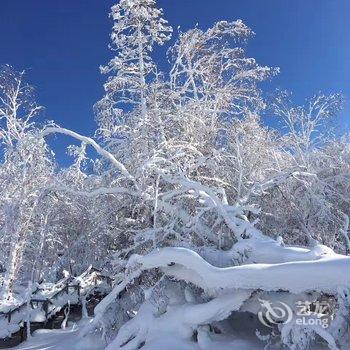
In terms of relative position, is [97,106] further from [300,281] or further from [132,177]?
[300,281]

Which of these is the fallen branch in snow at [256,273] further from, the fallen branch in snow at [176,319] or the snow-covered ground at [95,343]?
the snow-covered ground at [95,343]

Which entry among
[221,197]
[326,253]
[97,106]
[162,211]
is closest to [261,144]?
[221,197]

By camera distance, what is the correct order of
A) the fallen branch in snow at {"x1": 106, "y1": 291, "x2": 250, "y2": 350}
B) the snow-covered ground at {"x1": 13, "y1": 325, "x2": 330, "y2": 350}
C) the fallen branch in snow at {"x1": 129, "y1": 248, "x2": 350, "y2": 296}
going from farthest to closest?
the fallen branch in snow at {"x1": 106, "y1": 291, "x2": 250, "y2": 350}, the snow-covered ground at {"x1": 13, "y1": 325, "x2": 330, "y2": 350}, the fallen branch in snow at {"x1": 129, "y1": 248, "x2": 350, "y2": 296}

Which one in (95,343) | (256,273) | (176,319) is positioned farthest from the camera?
(95,343)

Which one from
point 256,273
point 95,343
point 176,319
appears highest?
point 256,273

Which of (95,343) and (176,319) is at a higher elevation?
(176,319)

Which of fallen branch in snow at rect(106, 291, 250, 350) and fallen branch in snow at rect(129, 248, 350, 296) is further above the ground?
fallen branch in snow at rect(129, 248, 350, 296)

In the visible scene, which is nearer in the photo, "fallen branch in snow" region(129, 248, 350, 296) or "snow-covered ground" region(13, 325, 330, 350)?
"fallen branch in snow" region(129, 248, 350, 296)

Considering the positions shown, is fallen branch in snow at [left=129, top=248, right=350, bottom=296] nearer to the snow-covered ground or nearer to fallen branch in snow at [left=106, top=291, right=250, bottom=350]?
fallen branch in snow at [left=106, top=291, right=250, bottom=350]

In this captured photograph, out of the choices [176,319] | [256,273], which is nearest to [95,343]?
[176,319]

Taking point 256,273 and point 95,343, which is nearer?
point 256,273

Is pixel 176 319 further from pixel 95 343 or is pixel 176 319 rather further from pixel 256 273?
pixel 95 343

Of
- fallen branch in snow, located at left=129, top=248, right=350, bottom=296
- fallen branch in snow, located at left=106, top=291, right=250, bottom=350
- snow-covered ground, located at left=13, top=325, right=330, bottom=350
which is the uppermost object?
fallen branch in snow, located at left=129, top=248, right=350, bottom=296

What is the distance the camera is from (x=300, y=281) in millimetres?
7715
